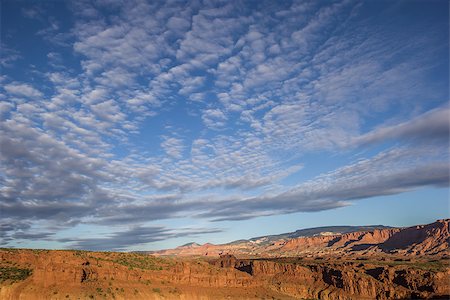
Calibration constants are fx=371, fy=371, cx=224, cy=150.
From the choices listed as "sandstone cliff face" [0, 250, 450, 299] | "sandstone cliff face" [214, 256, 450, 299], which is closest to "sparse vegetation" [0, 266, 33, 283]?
"sandstone cliff face" [0, 250, 450, 299]

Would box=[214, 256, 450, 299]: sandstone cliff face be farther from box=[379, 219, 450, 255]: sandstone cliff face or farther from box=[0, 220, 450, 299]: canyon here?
box=[379, 219, 450, 255]: sandstone cliff face

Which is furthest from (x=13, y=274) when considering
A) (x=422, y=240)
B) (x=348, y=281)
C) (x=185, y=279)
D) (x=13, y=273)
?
(x=422, y=240)

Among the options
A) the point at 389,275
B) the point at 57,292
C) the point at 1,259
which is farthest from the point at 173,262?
the point at 389,275

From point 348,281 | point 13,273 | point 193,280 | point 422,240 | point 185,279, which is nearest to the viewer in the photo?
point 13,273

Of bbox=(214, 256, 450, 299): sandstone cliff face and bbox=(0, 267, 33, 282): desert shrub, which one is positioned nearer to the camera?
bbox=(0, 267, 33, 282): desert shrub

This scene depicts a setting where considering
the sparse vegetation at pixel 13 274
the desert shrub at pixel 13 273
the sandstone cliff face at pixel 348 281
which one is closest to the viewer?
the sparse vegetation at pixel 13 274

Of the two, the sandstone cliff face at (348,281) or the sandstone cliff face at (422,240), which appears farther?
the sandstone cliff face at (422,240)

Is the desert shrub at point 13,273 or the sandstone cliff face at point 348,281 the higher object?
the desert shrub at point 13,273

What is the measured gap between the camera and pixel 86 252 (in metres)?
68.2

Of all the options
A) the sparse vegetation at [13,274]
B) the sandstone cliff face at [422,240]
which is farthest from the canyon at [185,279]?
the sandstone cliff face at [422,240]

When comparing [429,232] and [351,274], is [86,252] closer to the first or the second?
[351,274]

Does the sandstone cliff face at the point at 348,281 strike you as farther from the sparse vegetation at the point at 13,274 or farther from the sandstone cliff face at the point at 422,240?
the sandstone cliff face at the point at 422,240

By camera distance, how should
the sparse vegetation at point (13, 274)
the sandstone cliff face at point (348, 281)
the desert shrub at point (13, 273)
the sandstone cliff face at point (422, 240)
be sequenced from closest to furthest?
the sparse vegetation at point (13, 274) < the desert shrub at point (13, 273) < the sandstone cliff face at point (348, 281) < the sandstone cliff face at point (422, 240)

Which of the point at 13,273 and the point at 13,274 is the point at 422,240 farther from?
the point at 13,274
